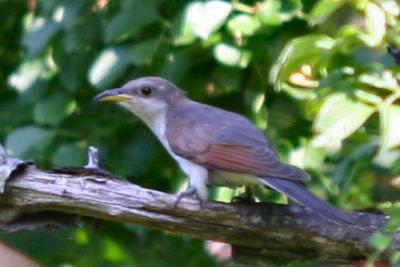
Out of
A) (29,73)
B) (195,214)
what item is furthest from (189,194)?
(29,73)

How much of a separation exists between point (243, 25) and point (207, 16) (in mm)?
216

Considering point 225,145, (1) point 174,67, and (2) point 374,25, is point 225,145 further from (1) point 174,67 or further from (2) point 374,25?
(2) point 374,25

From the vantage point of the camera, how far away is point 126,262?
468 centimetres

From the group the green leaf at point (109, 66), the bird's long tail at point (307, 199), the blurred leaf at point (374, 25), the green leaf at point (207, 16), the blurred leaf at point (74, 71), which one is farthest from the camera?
the blurred leaf at point (74, 71)

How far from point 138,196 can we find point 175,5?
4.79 ft

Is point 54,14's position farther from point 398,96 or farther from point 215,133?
point 398,96

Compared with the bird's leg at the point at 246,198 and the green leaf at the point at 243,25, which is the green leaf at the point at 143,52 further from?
the bird's leg at the point at 246,198

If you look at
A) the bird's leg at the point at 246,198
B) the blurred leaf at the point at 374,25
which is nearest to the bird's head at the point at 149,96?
the bird's leg at the point at 246,198

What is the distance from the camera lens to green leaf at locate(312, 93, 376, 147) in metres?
2.20

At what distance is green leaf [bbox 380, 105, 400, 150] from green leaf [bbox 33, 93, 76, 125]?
8.02ft

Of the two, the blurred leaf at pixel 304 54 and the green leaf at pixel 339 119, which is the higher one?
the blurred leaf at pixel 304 54

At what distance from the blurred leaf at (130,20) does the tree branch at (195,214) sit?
1129 millimetres

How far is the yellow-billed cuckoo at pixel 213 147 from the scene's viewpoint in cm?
322

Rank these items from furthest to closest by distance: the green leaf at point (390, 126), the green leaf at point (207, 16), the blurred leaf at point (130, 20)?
the blurred leaf at point (130, 20), the green leaf at point (207, 16), the green leaf at point (390, 126)
